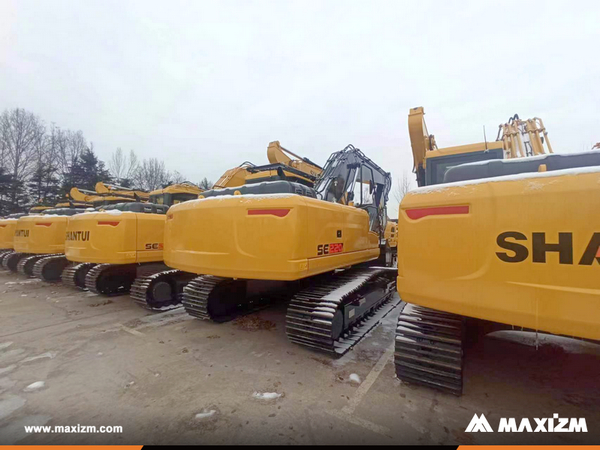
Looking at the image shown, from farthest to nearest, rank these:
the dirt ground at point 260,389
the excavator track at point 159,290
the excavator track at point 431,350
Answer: the excavator track at point 159,290 < the excavator track at point 431,350 < the dirt ground at point 260,389

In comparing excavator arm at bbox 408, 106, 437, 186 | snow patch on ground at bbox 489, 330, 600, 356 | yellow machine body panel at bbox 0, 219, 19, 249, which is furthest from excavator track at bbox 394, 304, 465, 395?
yellow machine body panel at bbox 0, 219, 19, 249

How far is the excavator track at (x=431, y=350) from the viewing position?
221cm

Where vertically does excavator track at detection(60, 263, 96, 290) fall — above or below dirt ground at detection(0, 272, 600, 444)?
above

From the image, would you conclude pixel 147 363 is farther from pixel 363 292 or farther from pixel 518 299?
pixel 518 299

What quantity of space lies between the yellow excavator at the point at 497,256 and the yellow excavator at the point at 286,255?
107 cm

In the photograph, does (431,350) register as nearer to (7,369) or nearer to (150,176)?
(7,369)

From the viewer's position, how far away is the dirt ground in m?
1.94

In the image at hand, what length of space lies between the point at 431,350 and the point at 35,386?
3.61 m

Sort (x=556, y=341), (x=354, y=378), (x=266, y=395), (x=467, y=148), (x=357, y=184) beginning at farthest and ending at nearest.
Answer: (x=357, y=184) < (x=467, y=148) < (x=556, y=341) < (x=354, y=378) < (x=266, y=395)

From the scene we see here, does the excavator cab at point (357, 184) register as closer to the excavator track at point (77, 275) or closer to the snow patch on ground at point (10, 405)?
the snow patch on ground at point (10, 405)

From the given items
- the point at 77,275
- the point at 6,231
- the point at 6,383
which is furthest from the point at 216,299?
the point at 6,231

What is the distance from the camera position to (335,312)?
312cm

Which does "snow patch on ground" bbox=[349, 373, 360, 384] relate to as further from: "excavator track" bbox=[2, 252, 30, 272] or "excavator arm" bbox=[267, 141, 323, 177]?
"excavator track" bbox=[2, 252, 30, 272]

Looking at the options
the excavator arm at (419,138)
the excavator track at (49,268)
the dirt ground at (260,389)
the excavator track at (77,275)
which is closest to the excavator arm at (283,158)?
the excavator arm at (419,138)
